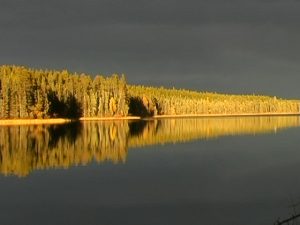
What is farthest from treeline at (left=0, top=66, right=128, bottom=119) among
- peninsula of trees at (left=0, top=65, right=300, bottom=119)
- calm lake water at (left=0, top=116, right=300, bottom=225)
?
calm lake water at (left=0, top=116, right=300, bottom=225)

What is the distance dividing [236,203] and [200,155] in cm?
2545

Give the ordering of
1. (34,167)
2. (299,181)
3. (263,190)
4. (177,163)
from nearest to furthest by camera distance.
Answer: (263,190)
(299,181)
(34,167)
(177,163)

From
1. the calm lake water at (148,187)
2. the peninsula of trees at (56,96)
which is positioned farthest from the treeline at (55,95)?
the calm lake water at (148,187)

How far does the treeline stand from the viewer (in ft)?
457

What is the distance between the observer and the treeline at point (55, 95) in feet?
457

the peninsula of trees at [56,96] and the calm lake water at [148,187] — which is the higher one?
the peninsula of trees at [56,96]

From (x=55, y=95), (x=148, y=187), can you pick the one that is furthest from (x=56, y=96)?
(x=148, y=187)

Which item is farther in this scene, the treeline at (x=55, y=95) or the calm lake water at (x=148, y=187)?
the treeline at (x=55, y=95)

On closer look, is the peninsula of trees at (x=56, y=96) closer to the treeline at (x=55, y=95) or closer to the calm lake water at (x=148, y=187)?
the treeline at (x=55, y=95)

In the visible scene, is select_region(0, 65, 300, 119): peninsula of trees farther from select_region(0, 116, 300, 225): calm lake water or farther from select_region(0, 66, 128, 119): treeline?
select_region(0, 116, 300, 225): calm lake water

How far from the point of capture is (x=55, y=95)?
16550 cm

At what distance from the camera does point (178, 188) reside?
29938mm

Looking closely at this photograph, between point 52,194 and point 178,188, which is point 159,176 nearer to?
point 178,188

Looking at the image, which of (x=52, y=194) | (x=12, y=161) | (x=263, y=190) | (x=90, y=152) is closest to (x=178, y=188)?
(x=263, y=190)
